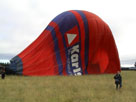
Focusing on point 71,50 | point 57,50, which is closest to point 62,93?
point 57,50

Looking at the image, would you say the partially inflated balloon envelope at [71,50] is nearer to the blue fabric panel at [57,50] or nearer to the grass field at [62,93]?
the blue fabric panel at [57,50]

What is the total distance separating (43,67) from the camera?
18812mm

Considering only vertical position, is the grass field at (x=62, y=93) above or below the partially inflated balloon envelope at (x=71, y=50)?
below

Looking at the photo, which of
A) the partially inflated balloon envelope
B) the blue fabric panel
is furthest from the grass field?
the blue fabric panel

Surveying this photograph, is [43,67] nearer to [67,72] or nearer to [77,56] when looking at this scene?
[67,72]

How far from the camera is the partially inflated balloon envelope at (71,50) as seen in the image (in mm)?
18828

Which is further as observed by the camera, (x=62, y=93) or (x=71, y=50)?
(x=71, y=50)

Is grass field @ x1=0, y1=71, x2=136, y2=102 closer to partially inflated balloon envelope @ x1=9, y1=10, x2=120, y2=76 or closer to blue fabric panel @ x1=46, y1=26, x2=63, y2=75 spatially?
partially inflated balloon envelope @ x1=9, y1=10, x2=120, y2=76

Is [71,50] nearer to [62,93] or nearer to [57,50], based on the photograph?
[57,50]

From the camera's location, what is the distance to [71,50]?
20609 millimetres

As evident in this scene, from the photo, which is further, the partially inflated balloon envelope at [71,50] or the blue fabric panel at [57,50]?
the blue fabric panel at [57,50]

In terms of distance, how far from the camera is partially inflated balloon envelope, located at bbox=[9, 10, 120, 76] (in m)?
18.8

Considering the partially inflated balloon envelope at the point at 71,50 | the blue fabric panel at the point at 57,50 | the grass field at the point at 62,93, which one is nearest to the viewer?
the grass field at the point at 62,93

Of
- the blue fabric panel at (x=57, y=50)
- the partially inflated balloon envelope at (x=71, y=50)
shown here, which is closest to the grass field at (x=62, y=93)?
the partially inflated balloon envelope at (x=71, y=50)
